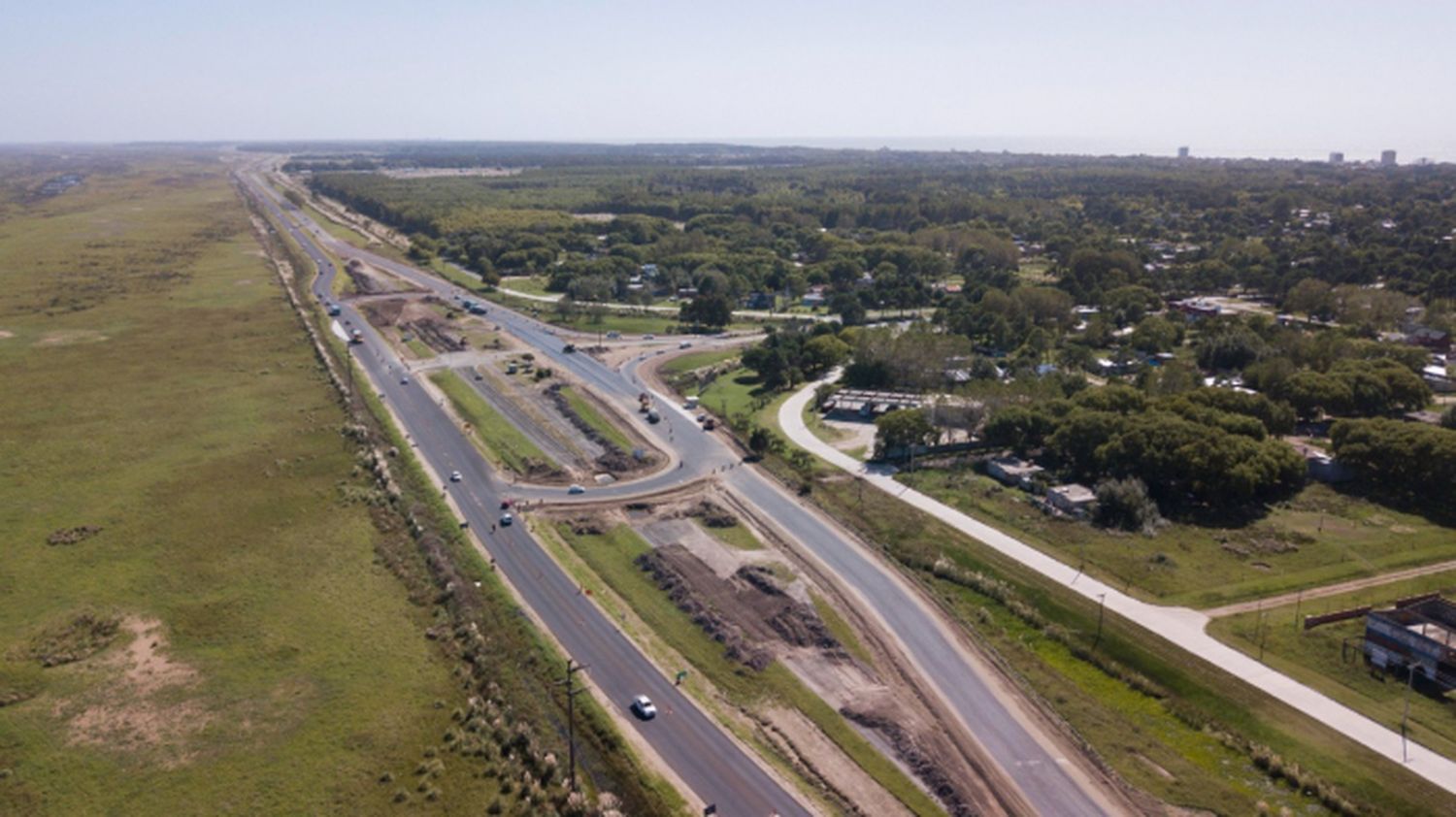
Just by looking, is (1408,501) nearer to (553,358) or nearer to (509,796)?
(509,796)

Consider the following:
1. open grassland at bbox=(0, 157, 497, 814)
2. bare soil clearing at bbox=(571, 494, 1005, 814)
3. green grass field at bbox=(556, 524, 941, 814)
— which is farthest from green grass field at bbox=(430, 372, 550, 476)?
green grass field at bbox=(556, 524, 941, 814)

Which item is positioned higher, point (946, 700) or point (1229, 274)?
point (1229, 274)

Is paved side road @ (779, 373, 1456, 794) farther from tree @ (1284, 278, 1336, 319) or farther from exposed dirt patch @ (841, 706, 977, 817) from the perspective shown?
tree @ (1284, 278, 1336, 319)

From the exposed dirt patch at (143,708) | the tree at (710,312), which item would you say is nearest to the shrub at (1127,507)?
the exposed dirt patch at (143,708)

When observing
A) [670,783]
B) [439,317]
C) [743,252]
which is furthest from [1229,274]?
[670,783]

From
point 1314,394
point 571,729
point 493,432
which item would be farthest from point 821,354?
point 571,729

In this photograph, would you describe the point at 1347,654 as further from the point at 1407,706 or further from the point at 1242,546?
the point at 1242,546
